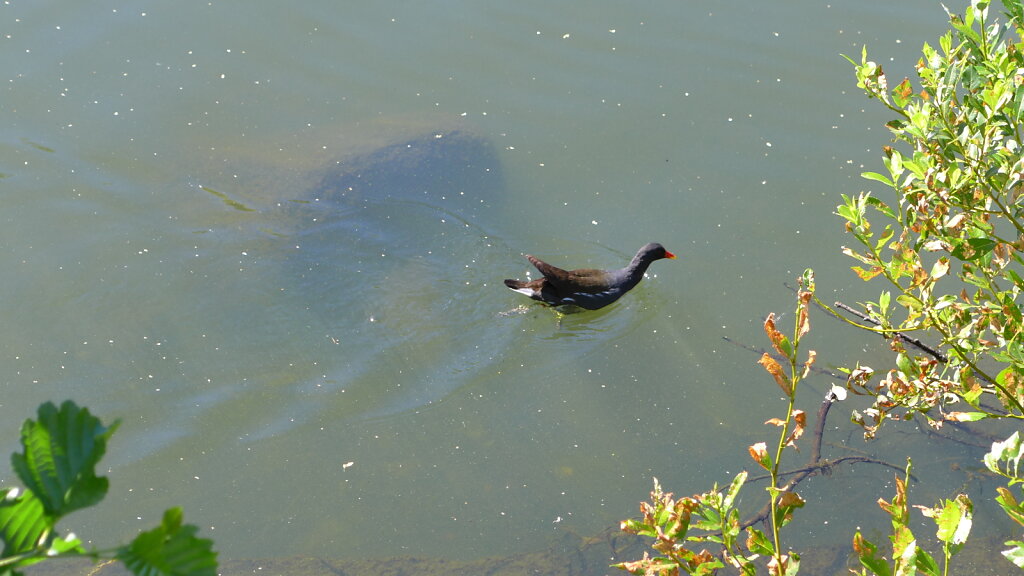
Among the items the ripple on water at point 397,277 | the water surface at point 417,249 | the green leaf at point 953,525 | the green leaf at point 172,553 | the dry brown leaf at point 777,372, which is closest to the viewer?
the green leaf at point 172,553

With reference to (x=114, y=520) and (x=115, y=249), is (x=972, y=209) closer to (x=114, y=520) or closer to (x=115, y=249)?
(x=114, y=520)

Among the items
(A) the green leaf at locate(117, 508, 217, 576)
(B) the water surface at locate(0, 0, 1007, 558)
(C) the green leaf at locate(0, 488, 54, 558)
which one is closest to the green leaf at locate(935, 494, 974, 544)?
(A) the green leaf at locate(117, 508, 217, 576)

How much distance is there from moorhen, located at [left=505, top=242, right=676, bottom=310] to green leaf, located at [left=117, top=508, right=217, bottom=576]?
5.49 meters

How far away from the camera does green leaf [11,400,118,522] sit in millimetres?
968

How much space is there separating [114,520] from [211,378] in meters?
1.06

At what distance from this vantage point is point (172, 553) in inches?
36.3

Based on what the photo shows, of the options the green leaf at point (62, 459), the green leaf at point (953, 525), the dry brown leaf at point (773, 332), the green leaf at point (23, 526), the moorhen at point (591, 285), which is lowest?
the green leaf at point (953, 525)

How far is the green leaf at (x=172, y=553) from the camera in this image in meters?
0.90

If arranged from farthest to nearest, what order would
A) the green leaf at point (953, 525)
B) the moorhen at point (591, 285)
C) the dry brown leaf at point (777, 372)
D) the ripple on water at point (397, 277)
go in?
1. the moorhen at point (591, 285)
2. the ripple on water at point (397, 277)
3. the dry brown leaf at point (777, 372)
4. the green leaf at point (953, 525)

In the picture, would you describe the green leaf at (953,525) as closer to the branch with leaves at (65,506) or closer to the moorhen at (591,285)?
the branch with leaves at (65,506)

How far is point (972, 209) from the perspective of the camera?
3.05 m

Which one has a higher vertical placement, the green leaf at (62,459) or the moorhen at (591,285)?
the green leaf at (62,459)

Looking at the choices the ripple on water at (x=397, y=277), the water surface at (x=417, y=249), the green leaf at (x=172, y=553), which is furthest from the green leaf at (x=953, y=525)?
the ripple on water at (x=397, y=277)

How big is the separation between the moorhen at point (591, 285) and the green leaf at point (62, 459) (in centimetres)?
545
